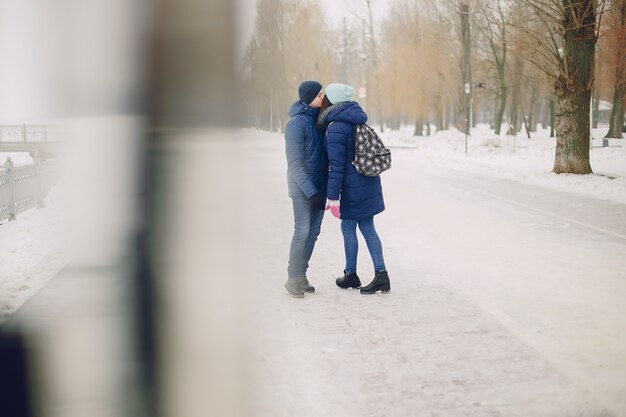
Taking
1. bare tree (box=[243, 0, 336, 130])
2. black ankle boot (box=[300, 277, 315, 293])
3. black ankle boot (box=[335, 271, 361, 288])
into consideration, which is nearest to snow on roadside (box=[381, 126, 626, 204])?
black ankle boot (box=[335, 271, 361, 288])

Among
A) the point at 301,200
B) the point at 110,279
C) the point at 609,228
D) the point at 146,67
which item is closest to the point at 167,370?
the point at 301,200

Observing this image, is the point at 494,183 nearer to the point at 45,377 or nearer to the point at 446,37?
the point at 45,377

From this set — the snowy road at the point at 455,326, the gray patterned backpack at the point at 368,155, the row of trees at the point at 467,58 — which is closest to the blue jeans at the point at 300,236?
the snowy road at the point at 455,326

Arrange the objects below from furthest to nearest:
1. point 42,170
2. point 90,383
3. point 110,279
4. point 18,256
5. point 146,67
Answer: point 146,67
point 42,170
point 18,256
point 110,279
point 90,383

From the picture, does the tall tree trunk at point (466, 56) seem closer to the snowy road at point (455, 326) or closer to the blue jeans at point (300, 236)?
the snowy road at point (455, 326)

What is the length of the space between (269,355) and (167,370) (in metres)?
0.68

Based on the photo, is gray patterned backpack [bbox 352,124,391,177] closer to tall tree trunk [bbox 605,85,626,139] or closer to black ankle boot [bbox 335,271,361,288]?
black ankle boot [bbox 335,271,361,288]

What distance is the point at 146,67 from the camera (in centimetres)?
3453

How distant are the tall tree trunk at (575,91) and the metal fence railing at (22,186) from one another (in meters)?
12.5

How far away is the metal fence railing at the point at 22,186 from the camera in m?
12.9

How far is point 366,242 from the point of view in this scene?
6504 millimetres

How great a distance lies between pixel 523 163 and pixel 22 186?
17.5 m

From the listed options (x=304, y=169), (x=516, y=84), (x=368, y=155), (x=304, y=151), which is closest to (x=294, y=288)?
(x=304, y=169)

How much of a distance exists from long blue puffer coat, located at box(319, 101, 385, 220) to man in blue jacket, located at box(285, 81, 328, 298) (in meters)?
0.15
